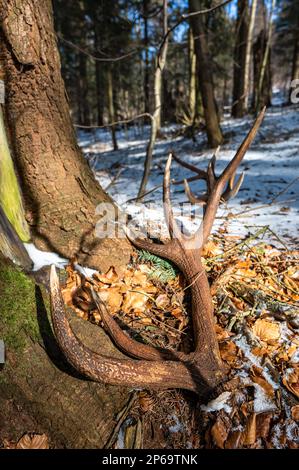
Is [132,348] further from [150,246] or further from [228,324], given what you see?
[150,246]

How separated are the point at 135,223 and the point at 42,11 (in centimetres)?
157

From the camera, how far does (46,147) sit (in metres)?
1.88

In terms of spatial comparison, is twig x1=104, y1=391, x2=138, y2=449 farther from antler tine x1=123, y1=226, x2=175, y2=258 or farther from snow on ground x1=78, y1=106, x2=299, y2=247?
snow on ground x1=78, y1=106, x2=299, y2=247

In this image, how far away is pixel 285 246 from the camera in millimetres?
2291

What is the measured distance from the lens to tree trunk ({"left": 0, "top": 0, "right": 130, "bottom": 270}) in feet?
5.52

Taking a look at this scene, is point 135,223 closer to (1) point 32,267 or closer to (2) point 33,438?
(1) point 32,267

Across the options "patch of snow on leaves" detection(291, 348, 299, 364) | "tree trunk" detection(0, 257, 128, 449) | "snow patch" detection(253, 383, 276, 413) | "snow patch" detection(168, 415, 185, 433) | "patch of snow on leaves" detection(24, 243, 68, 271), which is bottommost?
"snow patch" detection(168, 415, 185, 433)

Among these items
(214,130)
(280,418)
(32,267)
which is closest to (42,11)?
(32,267)

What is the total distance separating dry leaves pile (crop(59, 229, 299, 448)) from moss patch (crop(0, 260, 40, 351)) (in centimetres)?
34

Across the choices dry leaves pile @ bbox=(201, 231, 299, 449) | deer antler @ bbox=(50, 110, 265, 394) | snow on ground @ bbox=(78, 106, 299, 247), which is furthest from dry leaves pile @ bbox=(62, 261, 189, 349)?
snow on ground @ bbox=(78, 106, 299, 247)

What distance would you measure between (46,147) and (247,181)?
10.9ft

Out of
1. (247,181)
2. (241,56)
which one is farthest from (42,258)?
(241,56)

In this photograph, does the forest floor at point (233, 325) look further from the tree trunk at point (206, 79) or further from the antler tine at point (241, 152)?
the tree trunk at point (206, 79)

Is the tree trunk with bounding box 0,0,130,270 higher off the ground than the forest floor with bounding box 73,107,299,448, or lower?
higher
